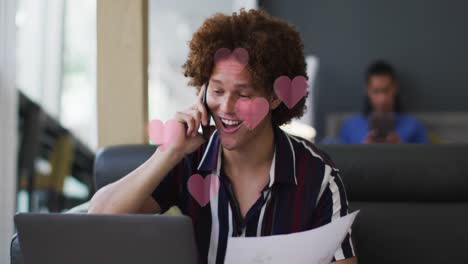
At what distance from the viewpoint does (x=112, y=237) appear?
1.13 m

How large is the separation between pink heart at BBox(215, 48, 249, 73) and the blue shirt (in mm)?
2816

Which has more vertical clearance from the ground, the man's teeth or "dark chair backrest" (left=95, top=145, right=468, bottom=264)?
the man's teeth

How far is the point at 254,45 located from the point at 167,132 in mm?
270

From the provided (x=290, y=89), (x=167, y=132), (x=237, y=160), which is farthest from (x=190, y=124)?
(x=290, y=89)

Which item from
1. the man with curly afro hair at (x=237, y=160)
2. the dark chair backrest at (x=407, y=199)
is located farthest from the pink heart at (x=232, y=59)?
the dark chair backrest at (x=407, y=199)

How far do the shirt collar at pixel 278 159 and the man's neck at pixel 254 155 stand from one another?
0.02m

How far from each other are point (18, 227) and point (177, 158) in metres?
0.50

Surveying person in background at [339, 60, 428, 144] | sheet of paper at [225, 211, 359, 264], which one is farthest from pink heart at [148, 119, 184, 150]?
person in background at [339, 60, 428, 144]

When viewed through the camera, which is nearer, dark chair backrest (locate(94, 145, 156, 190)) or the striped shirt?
the striped shirt

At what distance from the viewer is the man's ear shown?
1.66 metres

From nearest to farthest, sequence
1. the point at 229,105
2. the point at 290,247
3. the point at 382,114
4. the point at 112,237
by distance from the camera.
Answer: the point at 112,237 < the point at 290,247 < the point at 229,105 < the point at 382,114

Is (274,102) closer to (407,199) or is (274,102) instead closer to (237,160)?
(237,160)

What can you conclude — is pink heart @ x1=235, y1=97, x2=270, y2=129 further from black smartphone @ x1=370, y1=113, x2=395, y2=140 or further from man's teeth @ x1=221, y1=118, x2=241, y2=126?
black smartphone @ x1=370, y1=113, x2=395, y2=140

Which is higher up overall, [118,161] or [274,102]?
[274,102]
